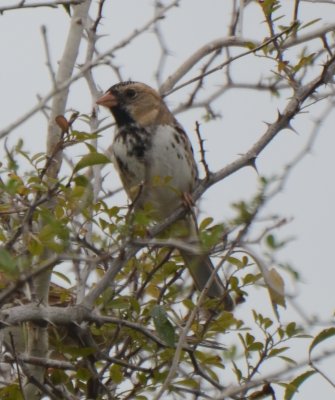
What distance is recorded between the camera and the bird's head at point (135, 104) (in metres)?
5.02

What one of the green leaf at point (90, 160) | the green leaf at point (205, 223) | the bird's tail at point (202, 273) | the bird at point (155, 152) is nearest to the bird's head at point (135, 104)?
the bird at point (155, 152)

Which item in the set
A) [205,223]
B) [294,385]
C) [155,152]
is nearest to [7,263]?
[294,385]

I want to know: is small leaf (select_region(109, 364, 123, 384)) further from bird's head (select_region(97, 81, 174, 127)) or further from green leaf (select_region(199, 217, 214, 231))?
bird's head (select_region(97, 81, 174, 127))

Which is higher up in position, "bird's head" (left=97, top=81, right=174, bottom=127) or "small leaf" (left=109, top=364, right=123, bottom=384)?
"bird's head" (left=97, top=81, right=174, bottom=127)

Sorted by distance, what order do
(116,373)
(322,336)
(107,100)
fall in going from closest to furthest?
1. (322,336)
2. (116,373)
3. (107,100)

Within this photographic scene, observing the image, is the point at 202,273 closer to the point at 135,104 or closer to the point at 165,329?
the point at 135,104

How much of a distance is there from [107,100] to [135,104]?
15cm

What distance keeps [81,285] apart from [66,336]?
0.19 meters

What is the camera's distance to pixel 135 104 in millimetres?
5195

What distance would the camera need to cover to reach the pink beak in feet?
16.6

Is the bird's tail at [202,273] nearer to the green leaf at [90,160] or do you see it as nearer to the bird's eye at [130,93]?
the green leaf at [90,160]

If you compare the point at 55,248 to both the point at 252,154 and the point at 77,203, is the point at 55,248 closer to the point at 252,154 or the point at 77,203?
the point at 77,203

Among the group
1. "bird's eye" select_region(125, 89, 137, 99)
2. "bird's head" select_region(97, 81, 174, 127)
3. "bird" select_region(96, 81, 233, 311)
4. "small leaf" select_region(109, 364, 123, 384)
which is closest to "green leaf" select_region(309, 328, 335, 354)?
"small leaf" select_region(109, 364, 123, 384)

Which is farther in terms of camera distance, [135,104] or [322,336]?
[135,104]
